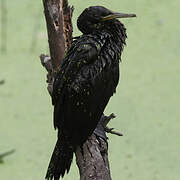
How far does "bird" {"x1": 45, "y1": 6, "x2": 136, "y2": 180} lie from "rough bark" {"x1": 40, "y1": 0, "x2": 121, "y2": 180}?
0.07m

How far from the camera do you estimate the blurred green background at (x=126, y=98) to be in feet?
14.9

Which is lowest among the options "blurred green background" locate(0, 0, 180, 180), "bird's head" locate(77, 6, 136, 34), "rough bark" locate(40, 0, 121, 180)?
"blurred green background" locate(0, 0, 180, 180)

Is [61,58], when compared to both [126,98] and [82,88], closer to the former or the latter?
[82,88]

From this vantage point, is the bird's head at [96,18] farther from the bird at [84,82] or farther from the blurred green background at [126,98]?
the blurred green background at [126,98]

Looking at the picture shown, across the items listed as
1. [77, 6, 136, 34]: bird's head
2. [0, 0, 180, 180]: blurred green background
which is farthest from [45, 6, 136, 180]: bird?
[0, 0, 180, 180]: blurred green background

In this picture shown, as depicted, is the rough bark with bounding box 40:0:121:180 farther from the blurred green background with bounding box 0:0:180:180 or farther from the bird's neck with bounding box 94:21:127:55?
the blurred green background with bounding box 0:0:180:180

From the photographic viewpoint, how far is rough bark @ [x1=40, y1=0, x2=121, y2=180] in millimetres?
2643

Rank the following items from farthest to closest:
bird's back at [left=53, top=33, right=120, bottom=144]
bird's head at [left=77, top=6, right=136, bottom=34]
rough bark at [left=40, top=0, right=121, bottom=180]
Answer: bird's head at [left=77, top=6, right=136, bottom=34]
bird's back at [left=53, top=33, right=120, bottom=144]
rough bark at [left=40, top=0, right=121, bottom=180]

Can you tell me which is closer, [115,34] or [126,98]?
[115,34]

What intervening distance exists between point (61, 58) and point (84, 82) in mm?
317

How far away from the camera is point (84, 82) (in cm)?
275

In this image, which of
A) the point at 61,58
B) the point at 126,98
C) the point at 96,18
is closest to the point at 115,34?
the point at 96,18

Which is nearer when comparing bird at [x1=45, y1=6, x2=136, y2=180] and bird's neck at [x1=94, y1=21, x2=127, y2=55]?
bird at [x1=45, y1=6, x2=136, y2=180]

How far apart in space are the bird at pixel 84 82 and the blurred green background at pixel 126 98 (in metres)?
1.58
